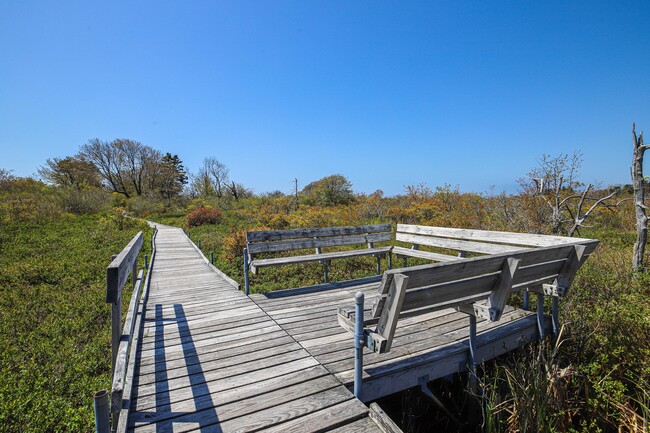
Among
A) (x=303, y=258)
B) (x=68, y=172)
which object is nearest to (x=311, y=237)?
(x=303, y=258)

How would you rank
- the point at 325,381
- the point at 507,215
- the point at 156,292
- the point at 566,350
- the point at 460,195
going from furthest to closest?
the point at 460,195
the point at 507,215
the point at 156,292
the point at 566,350
the point at 325,381

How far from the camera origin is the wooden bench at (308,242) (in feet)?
18.6

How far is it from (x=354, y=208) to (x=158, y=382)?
61.8 feet

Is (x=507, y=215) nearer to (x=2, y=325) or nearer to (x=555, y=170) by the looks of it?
(x=555, y=170)

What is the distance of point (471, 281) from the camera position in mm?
2879

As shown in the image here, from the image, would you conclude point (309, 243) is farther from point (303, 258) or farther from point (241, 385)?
point (241, 385)

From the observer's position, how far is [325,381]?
9.58 ft

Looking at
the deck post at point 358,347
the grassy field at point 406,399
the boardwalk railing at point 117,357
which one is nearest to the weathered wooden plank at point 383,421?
the deck post at point 358,347

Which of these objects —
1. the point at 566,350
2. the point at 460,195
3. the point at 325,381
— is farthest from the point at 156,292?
the point at 460,195

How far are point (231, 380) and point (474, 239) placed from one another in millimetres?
4394

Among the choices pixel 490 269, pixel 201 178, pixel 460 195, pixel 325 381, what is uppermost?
pixel 201 178

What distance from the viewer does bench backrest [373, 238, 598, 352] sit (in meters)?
2.50

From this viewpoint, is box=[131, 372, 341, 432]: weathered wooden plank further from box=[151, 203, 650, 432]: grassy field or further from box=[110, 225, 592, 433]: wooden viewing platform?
box=[151, 203, 650, 432]: grassy field

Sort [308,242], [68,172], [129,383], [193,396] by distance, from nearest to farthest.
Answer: [193,396], [129,383], [308,242], [68,172]
